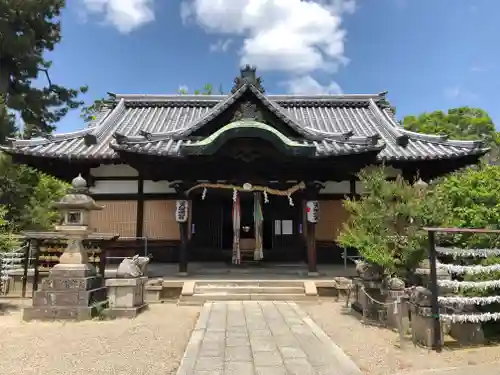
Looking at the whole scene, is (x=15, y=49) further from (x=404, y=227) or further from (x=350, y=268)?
(x=404, y=227)

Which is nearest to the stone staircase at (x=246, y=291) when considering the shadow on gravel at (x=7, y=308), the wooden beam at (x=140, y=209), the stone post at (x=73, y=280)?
the stone post at (x=73, y=280)

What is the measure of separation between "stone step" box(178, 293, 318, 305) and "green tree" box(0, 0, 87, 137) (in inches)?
838

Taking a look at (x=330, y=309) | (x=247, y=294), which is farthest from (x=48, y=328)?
(x=330, y=309)

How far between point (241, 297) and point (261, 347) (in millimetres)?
4112

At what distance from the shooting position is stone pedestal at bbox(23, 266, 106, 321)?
7898 millimetres

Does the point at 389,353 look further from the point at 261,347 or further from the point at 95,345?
the point at 95,345

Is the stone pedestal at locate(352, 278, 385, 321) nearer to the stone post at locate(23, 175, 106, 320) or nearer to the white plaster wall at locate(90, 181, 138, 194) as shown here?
the stone post at locate(23, 175, 106, 320)

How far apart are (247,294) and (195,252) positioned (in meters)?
4.55

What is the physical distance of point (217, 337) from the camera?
20.8 feet

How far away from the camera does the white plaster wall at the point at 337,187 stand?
13.5 metres

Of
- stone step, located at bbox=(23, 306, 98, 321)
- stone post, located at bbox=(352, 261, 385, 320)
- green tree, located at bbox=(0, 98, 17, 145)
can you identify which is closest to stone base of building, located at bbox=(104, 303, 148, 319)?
stone step, located at bbox=(23, 306, 98, 321)

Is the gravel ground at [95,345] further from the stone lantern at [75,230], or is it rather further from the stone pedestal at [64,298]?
the stone lantern at [75,230]

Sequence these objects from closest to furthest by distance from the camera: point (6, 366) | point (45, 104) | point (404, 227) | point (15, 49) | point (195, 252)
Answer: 1. point (6, 366)
2. point (404, 227)
3. point (195, 252)
4. point (15, 49)
5. point (45, 104)

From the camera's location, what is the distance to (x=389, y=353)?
18.8 ft
